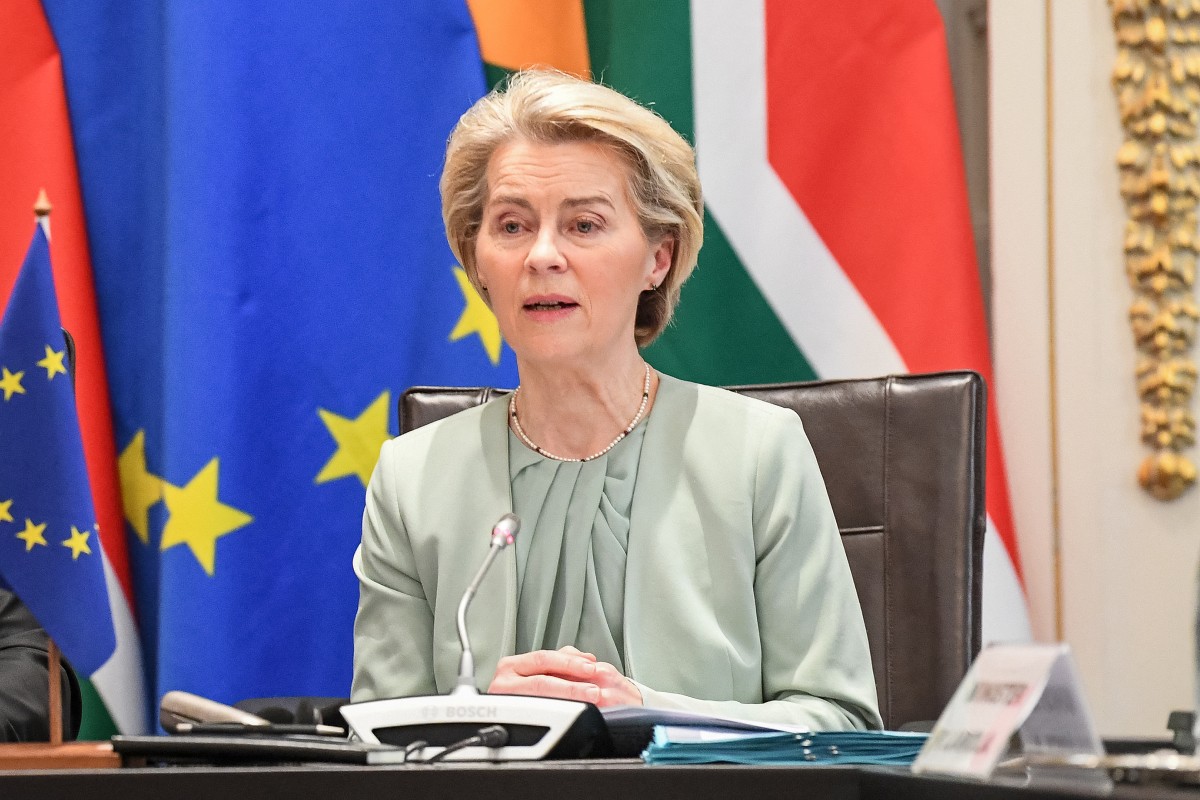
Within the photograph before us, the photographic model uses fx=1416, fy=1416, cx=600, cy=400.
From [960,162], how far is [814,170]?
0.27 metres

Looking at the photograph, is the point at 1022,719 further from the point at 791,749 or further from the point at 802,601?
the point at 802,601

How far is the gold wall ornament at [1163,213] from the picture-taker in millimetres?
2494

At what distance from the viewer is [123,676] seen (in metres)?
2.62

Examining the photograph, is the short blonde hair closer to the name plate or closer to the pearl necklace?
the pearl necklace

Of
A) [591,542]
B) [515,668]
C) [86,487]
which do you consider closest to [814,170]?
[591,542]

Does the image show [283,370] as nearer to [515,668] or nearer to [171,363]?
[171,363]

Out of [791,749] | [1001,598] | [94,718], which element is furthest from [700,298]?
[791,749]

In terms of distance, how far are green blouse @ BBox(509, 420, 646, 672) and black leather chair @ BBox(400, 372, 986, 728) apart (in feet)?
1.07

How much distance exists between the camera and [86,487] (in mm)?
1495

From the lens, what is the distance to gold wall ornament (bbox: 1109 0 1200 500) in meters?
2.49

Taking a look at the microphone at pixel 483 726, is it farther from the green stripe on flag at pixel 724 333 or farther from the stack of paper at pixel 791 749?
the green stripe on flag at pixel 724 333

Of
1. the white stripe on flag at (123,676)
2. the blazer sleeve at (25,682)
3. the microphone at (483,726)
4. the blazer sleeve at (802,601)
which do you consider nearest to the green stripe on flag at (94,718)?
the white stripe on flag at (123,676)

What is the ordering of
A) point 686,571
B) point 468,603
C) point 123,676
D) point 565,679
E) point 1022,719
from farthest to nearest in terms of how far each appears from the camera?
point 123,676, point 686,571, point 565,679, point 468,603, point 1022,719

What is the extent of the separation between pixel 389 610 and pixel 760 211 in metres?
1.17
